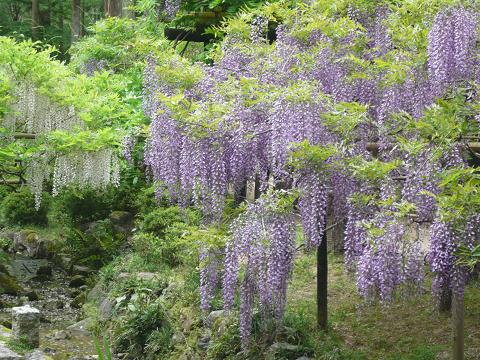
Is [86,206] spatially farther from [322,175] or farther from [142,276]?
[322,175]

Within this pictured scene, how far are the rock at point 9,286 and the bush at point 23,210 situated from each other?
3.35 metres

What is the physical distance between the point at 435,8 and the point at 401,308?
3.57 m

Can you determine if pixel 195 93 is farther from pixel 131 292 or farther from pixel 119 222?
pixel 119 222

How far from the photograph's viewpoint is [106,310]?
405 inches

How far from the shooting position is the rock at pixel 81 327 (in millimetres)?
10203

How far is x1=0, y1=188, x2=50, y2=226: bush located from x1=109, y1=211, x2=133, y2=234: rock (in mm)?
2233

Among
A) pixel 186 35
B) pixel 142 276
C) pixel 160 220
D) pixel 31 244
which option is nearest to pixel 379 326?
pixel 142 276

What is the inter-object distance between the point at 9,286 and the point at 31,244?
8.90 ft

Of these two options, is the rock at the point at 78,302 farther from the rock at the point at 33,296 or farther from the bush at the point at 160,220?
the bush at the point at 160,220

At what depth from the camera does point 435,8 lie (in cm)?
607

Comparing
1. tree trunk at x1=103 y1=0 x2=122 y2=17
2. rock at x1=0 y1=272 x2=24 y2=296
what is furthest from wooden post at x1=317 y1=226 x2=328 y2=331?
Answer: tree trunk at x1=103 y1=0 x2=122 y2=17

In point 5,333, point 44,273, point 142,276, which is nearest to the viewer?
point 5,333

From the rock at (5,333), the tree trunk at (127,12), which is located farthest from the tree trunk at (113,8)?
the rock at (5,333)

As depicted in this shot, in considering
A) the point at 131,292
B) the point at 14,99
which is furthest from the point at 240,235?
the point at 14,99
